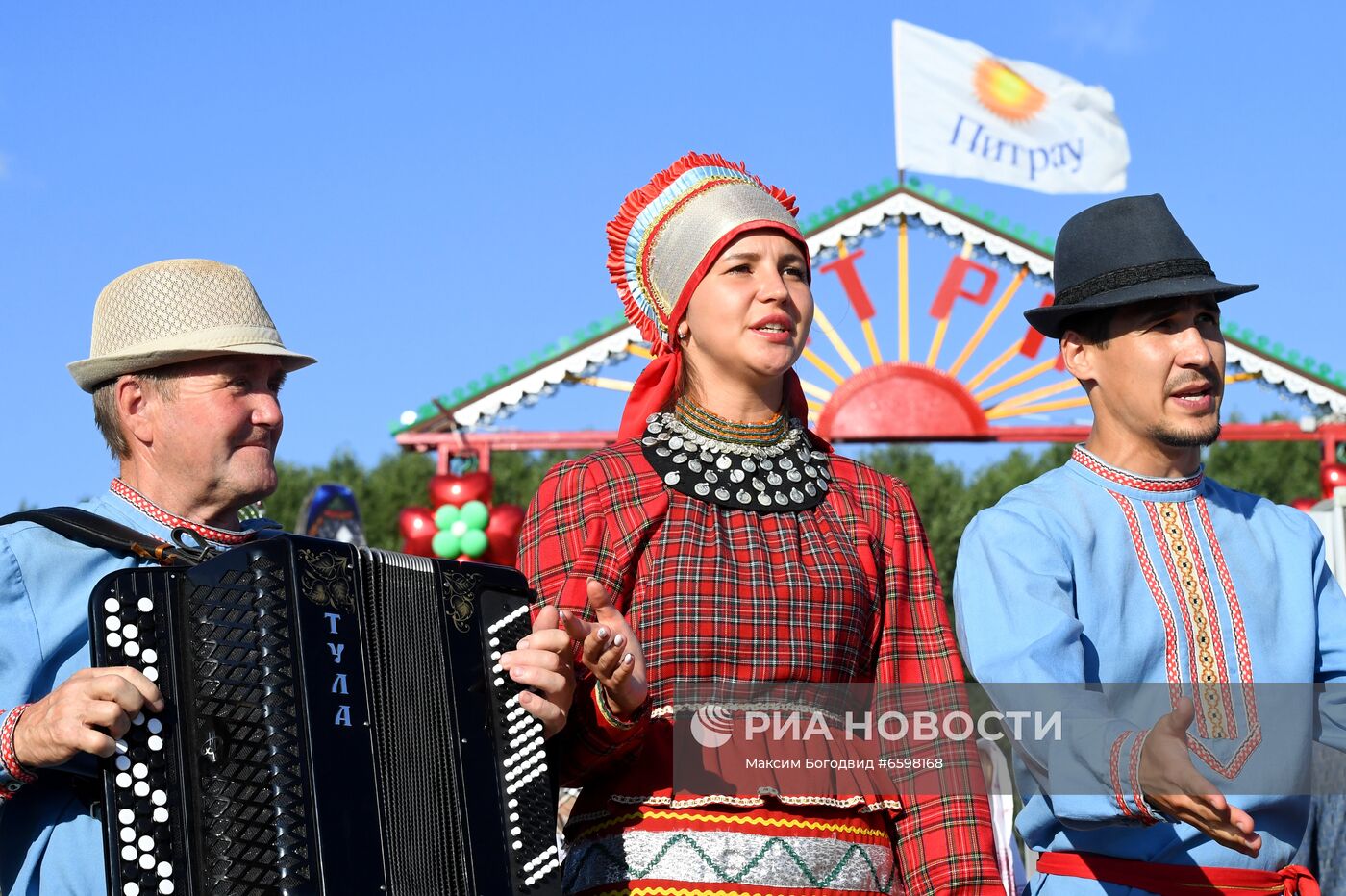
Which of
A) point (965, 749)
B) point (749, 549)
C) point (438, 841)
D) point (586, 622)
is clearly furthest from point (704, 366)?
point (438, 841)

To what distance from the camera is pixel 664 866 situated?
3346 mm

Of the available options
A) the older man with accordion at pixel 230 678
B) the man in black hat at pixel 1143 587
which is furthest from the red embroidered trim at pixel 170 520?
the man in black hat at pixel 1143 587

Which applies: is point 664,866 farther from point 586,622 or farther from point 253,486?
point 253,486

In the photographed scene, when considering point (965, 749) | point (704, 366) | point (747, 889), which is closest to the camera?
point (747, 889)

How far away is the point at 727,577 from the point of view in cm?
354

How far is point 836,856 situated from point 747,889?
0.20 m

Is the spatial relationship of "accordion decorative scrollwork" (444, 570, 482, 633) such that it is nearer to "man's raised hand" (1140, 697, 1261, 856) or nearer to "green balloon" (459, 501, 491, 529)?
"man's raised hand" (1140, 697, 1261, 856)

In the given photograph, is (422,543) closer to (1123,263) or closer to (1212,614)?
(1123,263)

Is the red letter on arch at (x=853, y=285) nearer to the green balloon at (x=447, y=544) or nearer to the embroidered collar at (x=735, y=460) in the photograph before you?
the green balloon at (x=447, y=544)

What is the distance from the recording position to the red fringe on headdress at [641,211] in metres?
4.05

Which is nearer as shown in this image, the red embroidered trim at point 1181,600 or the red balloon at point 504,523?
the red embroidered trim at point 1181,600

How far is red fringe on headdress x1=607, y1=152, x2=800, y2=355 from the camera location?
405 centimetres

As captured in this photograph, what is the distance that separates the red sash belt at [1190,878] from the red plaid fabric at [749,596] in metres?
0.23

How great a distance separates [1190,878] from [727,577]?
3.52ft
